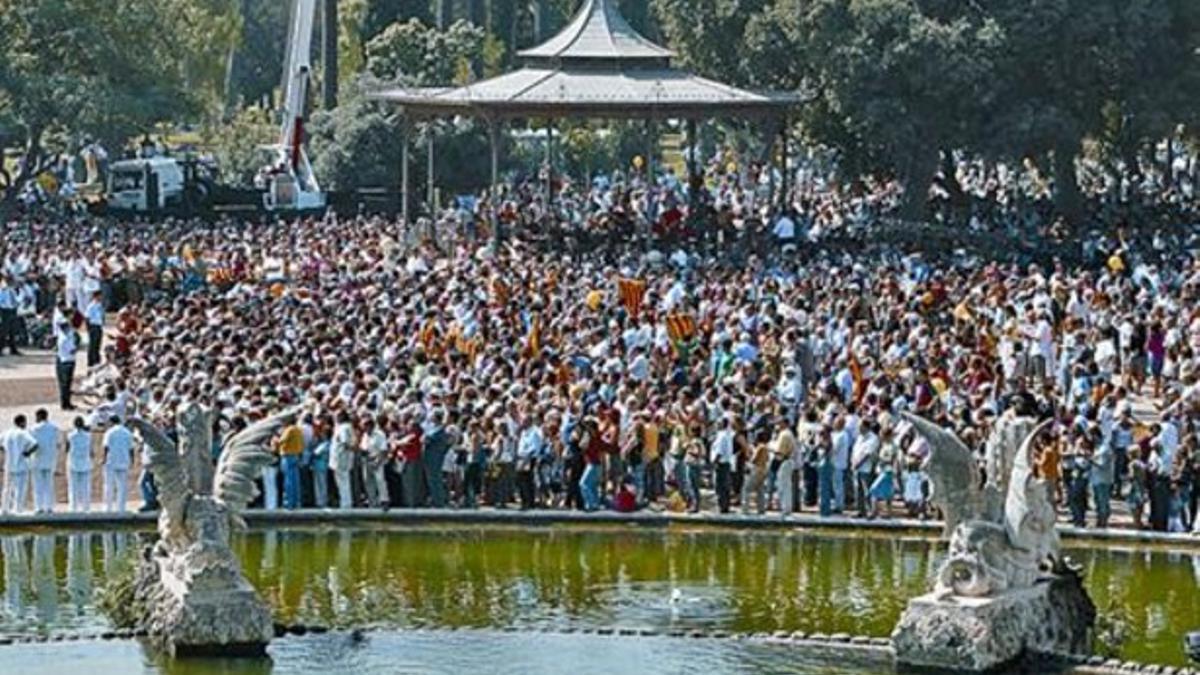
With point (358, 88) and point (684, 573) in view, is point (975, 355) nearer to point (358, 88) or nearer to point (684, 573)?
point (684, 573)

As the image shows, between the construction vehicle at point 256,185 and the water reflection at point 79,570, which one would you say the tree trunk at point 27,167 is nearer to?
the construction vehicle at point 256,185

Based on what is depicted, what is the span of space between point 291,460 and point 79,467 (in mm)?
2290

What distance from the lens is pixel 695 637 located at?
3147 centimetres

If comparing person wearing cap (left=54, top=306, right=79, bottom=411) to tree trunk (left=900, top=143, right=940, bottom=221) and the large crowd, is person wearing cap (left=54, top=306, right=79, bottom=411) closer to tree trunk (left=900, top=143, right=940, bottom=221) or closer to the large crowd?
the large crowd

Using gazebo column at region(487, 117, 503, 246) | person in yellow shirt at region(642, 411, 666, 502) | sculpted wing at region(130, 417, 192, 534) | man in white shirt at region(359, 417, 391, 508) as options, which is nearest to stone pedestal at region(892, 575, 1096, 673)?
sculpted wing at region(130, 417, 192, 534)

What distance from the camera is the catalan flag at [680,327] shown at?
152 ft

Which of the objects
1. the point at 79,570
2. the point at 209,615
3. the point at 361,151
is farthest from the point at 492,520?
the point at 361,151

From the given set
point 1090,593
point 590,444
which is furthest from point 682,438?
point 1090,593

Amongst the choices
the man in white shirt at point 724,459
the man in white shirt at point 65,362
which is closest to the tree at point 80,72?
the man in white shirt at point 65,362

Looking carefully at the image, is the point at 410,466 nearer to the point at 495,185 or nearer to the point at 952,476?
the point at 952,476

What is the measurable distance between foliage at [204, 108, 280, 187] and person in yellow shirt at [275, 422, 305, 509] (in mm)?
50062

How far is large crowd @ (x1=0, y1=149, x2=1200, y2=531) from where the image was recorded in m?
38.3

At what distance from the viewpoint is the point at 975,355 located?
4278 centimetres

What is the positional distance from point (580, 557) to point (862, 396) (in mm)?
5434
